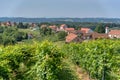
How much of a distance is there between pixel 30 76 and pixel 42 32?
8134cm

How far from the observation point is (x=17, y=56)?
20.6 m

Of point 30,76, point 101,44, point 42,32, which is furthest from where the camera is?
point 42,32

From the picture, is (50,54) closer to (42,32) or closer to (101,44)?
(101,44)

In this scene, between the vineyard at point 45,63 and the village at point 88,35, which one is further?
the village at point 88,35

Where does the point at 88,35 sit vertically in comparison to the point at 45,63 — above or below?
below

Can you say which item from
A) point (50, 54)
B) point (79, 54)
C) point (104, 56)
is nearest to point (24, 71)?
point (50, 54)

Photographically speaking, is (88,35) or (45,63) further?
(88,35)

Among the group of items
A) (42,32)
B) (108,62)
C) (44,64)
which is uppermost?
(44,64)

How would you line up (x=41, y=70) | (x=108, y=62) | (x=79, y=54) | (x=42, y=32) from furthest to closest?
(x=42, y=32) → (x=79, y=54) → (x=108, y=62) → (x=41, y=70)

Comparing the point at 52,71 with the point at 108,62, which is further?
the point at 108,62

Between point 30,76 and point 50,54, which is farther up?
point 50,54

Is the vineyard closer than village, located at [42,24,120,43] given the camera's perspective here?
Yes

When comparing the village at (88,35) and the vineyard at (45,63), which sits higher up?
the vineyard at (45,63)

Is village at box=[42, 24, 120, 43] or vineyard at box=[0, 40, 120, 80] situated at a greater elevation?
vineyard at box=[0, 40, 120, 80]
